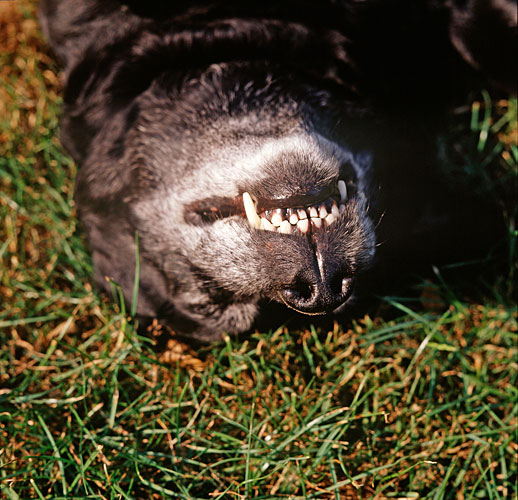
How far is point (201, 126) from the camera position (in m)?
2.41

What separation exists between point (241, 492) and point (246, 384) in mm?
497

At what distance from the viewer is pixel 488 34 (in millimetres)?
2961

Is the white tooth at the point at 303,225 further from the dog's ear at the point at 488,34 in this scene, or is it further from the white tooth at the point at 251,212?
the dog's ear at the point at 488,34

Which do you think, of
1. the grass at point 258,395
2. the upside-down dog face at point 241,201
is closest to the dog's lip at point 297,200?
the upside-down dog face at point 241,201

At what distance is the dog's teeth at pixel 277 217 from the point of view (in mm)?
2119

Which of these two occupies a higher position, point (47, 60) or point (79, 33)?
point (79, 33)

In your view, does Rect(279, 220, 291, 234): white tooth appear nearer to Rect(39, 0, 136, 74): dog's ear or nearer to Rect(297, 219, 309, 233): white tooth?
Rect(297, 219, 309, 233): white tooth

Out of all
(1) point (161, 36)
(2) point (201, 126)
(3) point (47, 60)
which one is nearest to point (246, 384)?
(2) point (201, 126)

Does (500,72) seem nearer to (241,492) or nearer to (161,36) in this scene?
(161,36)

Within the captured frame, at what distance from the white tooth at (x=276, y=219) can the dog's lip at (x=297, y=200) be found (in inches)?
1.1

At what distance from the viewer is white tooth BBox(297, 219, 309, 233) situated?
6.80 ft

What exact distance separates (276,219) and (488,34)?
164cm

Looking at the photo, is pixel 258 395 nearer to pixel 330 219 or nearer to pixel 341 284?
pixel 341 284

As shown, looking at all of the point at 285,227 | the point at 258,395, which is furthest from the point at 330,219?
the point at 258,395
